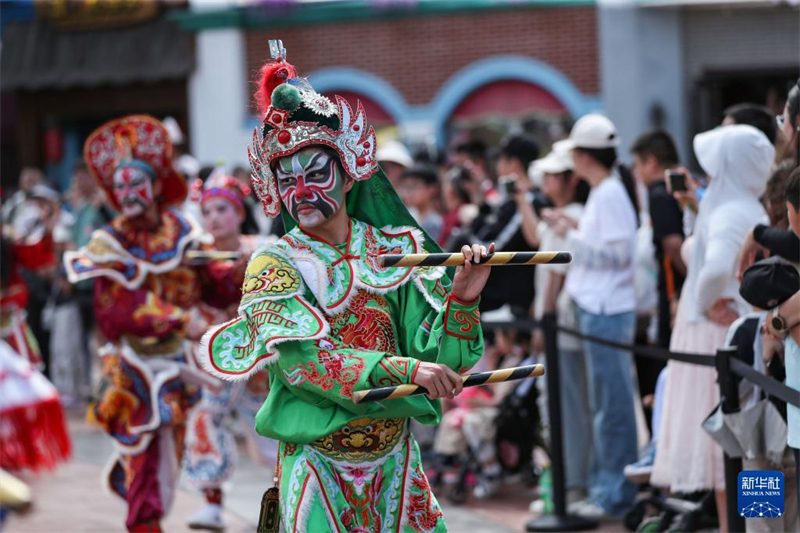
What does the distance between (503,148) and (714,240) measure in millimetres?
2764

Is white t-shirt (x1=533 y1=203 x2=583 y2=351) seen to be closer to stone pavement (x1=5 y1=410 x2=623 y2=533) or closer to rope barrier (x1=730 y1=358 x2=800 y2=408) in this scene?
stone pavement (x1=5 y1=410 x2=623 y2=533)

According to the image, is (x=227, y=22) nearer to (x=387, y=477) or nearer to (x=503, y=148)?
(x=503, y=148)

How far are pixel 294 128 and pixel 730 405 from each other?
2.24 metres

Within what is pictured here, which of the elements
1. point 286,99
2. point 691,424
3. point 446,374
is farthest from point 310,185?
point 691,424

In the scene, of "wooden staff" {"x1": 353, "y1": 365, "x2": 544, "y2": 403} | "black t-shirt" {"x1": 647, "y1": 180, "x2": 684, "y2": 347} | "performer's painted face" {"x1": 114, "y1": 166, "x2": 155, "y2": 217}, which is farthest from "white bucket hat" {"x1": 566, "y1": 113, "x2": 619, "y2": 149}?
"wooden staff" {"x1": 353, "y1": 365, "x2": 544, "y2": 403}

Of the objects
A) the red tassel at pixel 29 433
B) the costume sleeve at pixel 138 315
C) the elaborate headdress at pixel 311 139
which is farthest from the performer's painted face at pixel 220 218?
the red tassel at pixel 29 433

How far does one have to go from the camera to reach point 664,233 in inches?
295

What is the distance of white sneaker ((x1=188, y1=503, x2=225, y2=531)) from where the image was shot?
762 cm

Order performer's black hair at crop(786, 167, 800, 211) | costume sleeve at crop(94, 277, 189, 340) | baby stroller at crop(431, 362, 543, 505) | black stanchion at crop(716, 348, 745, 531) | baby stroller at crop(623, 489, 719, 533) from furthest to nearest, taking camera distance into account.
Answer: baby stroller at crop(431, 362, 543, 505)
costume sleeve at crop(94, 277, 189, 340)
baby stroller at crop(623, 489, 719, 533)
black stanchion at crop(716, 348, 745, 531)
performer's black hair at crop(786, 167, 800, 211)

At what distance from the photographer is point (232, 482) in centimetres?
925

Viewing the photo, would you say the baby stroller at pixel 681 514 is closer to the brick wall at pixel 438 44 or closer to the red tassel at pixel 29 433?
the red tassel at pixel 29 433

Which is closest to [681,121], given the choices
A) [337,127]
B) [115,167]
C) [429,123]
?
[429,123]

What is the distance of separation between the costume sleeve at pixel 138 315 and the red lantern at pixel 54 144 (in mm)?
16136

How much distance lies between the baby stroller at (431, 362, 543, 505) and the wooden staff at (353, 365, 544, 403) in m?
4.15
